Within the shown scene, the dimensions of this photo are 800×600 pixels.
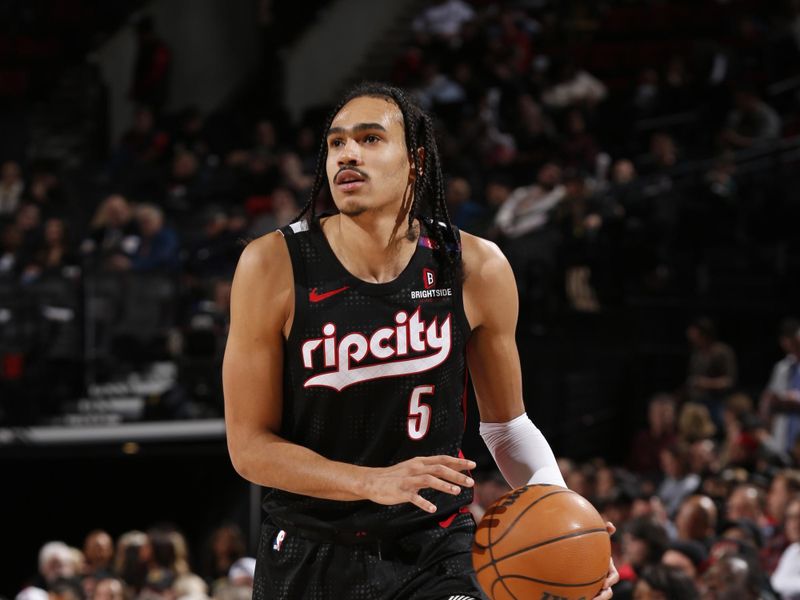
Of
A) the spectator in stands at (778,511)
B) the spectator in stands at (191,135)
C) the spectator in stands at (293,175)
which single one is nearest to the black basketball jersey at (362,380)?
the spectator in stands at (778,511)

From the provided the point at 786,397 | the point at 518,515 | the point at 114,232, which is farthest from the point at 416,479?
the point at 114,232

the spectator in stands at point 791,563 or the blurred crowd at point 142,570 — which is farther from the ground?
the spectator in stands at point 791,563

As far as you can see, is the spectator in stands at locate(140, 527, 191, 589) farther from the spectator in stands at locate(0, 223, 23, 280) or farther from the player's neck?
the player's neck

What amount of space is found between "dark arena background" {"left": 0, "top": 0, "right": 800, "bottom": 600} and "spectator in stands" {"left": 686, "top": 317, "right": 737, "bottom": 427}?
20mm

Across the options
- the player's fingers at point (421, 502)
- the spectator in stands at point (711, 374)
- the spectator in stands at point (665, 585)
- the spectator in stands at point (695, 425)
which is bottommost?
the spectator in stands at point (665, 585)

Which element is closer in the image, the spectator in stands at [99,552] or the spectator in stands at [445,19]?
the spectator in stands at [99,552]

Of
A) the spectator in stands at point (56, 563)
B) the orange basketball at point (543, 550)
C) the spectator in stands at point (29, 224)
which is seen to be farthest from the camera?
the spectator in stands at point (29, 224)

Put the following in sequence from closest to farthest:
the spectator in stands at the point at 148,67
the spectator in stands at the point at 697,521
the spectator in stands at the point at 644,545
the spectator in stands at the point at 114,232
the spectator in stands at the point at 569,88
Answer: the spectator in stands at the point at 644,545 < the spectator in stands at the point at 697,521 < the spectator in stands at the point at 114,232 < the spectator in stands at the point at 569,88 < the spectator in stands at the point at 148,67

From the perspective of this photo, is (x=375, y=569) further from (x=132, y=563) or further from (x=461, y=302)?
(x=132, y=563)

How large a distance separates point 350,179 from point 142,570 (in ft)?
21.2

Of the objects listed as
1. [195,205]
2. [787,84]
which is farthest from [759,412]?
[195,205]

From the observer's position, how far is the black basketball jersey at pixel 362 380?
10.8 ft

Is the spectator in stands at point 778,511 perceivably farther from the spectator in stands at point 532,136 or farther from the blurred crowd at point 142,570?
the spectator in stands at point 532,136

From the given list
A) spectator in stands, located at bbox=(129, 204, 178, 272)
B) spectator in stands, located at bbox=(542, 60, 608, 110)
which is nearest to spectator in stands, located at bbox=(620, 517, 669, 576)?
spectator in stands, located at bbox=(129, 204, 178, 272)
